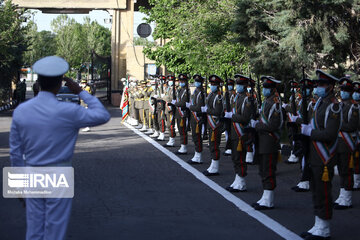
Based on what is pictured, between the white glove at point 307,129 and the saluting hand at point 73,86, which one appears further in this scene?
the white glove at point 307,129

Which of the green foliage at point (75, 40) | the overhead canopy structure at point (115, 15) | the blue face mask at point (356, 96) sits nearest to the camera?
the blue face mask at point (356, 96)

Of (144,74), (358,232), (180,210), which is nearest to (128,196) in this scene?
(180,210)

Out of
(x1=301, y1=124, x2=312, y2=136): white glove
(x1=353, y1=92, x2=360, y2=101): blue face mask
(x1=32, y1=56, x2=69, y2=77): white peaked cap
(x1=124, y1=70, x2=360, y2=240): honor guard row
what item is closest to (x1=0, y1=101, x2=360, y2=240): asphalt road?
(x1=124, y1=70, x2=360, y2=240): honor guard row

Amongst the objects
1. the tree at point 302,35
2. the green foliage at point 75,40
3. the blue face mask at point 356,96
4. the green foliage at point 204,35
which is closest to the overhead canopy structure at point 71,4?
the green foliage at point 204,35

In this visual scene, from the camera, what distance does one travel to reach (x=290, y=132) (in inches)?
587

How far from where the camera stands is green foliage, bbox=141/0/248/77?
72.4 feet

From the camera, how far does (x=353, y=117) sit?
1047 centimetres

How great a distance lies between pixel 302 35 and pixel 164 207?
803 cm

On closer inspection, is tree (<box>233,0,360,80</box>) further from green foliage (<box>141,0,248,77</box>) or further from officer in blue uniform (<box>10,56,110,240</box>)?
officer in blue uniform (<box>10,56,110,240</box>)

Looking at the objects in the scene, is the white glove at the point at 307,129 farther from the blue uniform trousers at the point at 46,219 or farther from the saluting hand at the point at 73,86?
the blue uniform trousers at the point at 46,219

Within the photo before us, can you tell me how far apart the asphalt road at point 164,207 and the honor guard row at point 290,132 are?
39 cm

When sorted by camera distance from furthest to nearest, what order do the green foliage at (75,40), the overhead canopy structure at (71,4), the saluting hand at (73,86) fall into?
the green foliage at (75,40)
the overhead canopy structure at (71,4)
the saluting hand at (73,86)

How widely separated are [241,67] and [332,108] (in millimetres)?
15133

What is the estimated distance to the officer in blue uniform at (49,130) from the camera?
4.70 metres
